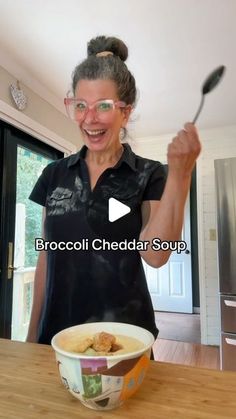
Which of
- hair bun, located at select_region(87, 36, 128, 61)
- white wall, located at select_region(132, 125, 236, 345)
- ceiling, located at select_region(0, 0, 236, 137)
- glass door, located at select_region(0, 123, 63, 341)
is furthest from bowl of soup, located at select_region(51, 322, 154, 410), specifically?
white wall, located at select_region(132, 125, 236, 345)

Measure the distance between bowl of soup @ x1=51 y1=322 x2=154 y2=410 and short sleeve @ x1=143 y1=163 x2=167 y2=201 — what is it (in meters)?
0.22

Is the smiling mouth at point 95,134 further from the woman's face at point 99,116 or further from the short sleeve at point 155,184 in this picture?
the short sleeve at point 155,184

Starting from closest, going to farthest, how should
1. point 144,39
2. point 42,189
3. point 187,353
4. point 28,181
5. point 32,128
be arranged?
point 42,189 → point 144,39 → point 28,181 → point 32,128 → point 187,353

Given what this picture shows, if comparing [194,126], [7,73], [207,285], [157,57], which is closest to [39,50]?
[7,73]

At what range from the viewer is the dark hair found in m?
0.48

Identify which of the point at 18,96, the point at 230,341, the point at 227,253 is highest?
the point at 18,96

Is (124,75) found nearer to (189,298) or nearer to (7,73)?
(7,73)

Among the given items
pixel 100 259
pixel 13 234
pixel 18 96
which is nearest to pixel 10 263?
pixel 13 234

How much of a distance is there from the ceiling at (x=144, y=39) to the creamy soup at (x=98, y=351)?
728 millimetres

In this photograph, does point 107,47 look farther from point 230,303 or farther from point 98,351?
point 230,303

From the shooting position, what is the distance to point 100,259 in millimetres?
524

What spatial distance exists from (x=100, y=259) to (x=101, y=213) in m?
0.08

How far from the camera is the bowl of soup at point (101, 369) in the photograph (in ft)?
1.01

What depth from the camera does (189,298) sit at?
2.26 metres
